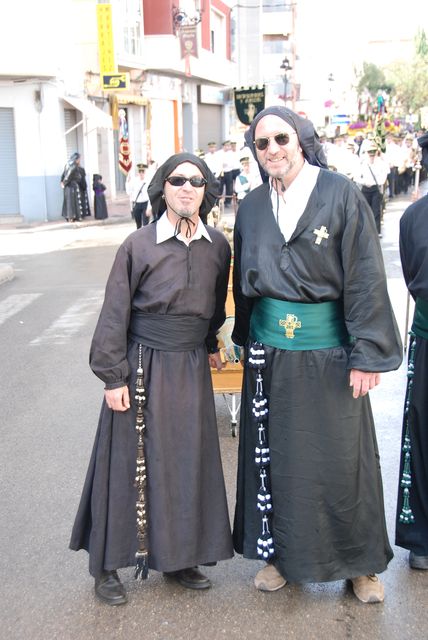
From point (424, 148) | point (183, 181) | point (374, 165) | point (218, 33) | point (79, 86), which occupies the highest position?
point (218, 33)

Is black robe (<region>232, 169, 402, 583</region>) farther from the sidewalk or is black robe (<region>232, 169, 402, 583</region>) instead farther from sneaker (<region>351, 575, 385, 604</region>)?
the sidewalk

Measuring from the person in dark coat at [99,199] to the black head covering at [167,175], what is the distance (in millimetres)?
18131

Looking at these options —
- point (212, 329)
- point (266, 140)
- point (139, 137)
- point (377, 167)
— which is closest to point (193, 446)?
point (212, 329)

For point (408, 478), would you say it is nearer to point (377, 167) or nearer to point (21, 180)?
point (377, 167)

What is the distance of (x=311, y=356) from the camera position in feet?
11.0

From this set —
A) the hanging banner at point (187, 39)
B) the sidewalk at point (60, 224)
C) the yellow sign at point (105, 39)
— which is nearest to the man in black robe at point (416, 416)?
the sidewalk at point (60, 224)

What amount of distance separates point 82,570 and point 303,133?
7.55 feet

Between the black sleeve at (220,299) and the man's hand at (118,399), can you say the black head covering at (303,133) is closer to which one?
the black sleeve at (220,299)

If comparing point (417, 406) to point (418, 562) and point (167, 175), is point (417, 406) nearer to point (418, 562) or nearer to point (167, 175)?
point (418, 562)

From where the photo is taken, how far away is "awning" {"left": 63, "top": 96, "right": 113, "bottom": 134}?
22.1 metres

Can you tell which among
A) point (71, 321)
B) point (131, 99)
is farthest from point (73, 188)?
point (71, 321)

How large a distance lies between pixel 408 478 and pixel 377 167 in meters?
12.7

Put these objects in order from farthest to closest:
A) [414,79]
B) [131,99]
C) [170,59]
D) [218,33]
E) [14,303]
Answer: [414,79], [218,33], [170,59], [131,99], [14,303]

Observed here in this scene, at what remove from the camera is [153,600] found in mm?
3582
